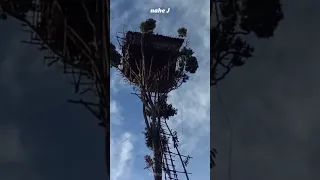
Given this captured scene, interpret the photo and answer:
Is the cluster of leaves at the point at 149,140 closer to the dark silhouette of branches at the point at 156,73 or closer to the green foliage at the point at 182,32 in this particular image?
the dark silhouette of branches at the point at 156,73

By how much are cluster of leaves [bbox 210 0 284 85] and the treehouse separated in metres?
0.15

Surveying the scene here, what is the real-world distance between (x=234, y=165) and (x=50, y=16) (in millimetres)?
909

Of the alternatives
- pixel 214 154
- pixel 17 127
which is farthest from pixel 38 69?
pixel 214 154

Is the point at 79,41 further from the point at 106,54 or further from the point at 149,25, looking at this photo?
the point at 149,25

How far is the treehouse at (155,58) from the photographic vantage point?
1.89 m

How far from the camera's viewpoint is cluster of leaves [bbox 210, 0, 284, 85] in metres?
1.90

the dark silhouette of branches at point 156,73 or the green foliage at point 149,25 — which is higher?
the green foliage at point 149,25

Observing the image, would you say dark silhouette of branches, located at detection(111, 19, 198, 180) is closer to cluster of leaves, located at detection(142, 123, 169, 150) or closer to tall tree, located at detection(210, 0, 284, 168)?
cluster of leaves, located at detection(142, 123, 169, 150)

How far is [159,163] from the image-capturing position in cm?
188

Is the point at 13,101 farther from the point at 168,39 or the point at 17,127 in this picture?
the point at 168,39

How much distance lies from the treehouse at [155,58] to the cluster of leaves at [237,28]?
148 mm

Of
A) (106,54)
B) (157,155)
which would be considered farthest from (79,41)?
(157,155)

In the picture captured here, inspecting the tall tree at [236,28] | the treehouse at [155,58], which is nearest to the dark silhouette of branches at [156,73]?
the treehouse at [155,58]

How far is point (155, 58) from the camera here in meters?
1.89
